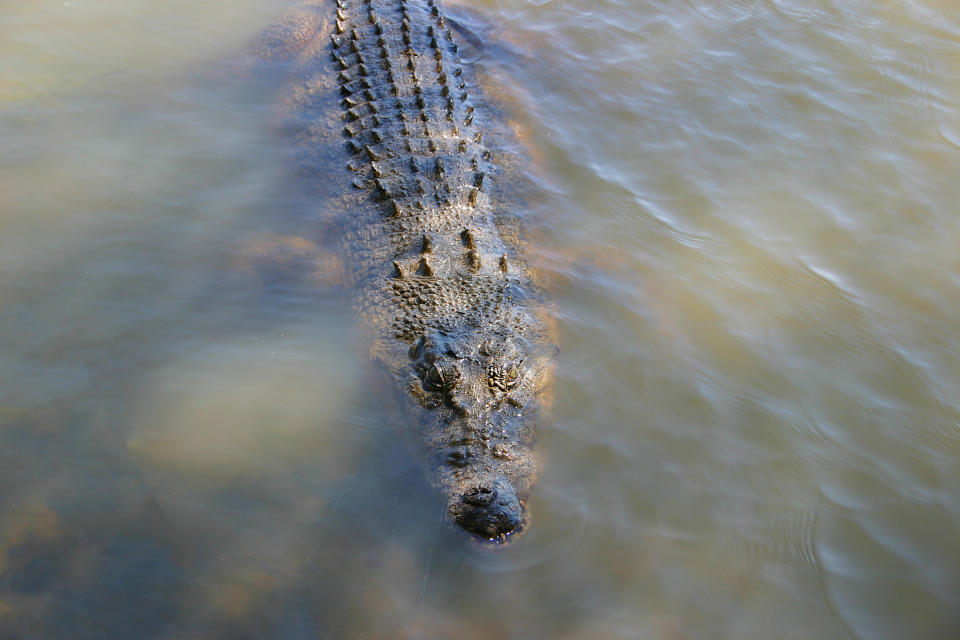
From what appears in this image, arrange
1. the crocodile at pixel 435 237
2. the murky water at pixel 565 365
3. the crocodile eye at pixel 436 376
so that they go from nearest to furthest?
the murky water at pixel 565 365, the crocodile at pixel 435 237, the crocodile eye at pixel 436 376

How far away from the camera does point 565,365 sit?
418 cm

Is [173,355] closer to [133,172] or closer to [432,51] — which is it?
[133,172]

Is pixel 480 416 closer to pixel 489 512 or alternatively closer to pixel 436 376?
pixel 436 376

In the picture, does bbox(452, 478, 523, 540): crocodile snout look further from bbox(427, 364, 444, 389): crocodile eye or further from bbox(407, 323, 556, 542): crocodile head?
bbox(427, 364, 444, 389): crocodile eye

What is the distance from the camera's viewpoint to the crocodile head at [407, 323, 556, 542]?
10.6 ft

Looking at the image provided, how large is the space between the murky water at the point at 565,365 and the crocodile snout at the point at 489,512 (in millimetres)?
114

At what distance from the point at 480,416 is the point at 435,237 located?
153cm

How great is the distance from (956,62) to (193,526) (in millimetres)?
7541

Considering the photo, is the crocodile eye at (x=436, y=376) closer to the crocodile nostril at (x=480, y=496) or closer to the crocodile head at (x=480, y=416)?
the crocodile head at (x=480, y=416)

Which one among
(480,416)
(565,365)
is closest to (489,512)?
(480,416)

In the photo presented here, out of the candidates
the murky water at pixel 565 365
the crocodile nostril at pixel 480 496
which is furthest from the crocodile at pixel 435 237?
the murky water at pixel 565 365

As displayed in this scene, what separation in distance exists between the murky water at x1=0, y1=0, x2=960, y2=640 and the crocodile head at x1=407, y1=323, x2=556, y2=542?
149mm

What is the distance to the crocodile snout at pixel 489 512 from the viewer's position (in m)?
3.18

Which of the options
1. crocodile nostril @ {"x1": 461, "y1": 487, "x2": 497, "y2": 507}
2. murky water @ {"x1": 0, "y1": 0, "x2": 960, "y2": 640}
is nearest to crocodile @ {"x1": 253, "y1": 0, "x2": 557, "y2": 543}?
crocodile nostril @ {"x1": 461, "y1": 487, "x2": 497, "y2": 507}
